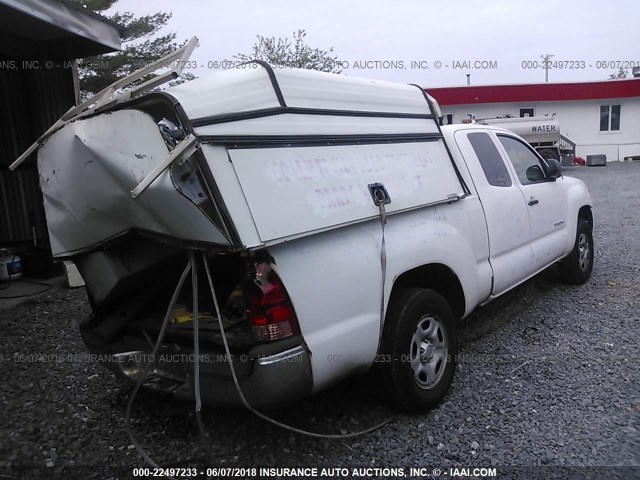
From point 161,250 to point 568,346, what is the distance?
347cm

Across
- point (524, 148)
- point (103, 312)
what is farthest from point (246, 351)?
point (524, 148)

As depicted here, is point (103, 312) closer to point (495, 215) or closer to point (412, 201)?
point (412, 201)

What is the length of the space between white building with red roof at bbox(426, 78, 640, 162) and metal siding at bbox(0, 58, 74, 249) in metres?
25.0

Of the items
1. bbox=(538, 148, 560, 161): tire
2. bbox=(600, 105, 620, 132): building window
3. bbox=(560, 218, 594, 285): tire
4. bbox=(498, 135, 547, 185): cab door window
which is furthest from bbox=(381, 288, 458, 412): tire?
bbox=(600, 105, 620, 132): building window

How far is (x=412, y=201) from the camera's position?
3.41 m

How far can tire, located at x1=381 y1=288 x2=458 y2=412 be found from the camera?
315 centimetres

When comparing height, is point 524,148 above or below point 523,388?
above

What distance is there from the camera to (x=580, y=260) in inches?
242

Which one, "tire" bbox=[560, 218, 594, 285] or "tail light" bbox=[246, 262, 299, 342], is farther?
"tire" bbox=[560, 218, 594, 285]

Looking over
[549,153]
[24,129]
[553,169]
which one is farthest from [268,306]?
[549,153]

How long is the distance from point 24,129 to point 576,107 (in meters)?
31.6

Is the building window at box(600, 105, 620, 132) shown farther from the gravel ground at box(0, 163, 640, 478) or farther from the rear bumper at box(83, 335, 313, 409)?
the rear bumper at box(83, 335, 313, 409)

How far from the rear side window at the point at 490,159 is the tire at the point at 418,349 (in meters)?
1.53

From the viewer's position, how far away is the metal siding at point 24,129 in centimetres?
778
